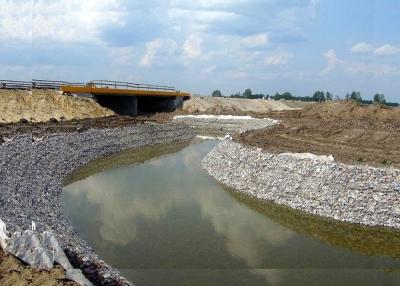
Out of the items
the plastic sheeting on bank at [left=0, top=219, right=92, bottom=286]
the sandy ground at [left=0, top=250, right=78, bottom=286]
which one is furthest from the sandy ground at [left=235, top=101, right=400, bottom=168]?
the sandy ground at [left=0, top=250, right=78, bottom=286]

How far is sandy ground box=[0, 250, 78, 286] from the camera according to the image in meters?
9.83

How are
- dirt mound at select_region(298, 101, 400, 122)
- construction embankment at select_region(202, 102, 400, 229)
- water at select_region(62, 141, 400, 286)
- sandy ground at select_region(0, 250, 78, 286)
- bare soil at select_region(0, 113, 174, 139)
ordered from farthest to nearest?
dirt mound at select_region(298, 101, 400, 122), bare soil at select_region(0, 113, 174, 139), construction embankment at select_region(202, 102, 400, 229), water at select_region(62, 141, 400, 286), sandy ground at select_region(0, 250, 78, 286)

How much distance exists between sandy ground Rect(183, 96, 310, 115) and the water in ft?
137

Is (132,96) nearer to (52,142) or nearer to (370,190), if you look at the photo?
(52,142)

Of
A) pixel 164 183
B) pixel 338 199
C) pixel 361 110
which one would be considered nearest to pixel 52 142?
pixel 164 183

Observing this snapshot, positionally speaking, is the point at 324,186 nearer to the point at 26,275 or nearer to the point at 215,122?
the point at 26,275

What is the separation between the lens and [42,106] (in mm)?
44281

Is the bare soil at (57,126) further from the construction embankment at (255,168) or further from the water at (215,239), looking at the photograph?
the water at (215,239)

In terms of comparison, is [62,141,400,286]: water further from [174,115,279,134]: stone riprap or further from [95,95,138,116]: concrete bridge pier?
[174,115,279,134]: stone riprap

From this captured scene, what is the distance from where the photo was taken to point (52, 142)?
3052 centimetres

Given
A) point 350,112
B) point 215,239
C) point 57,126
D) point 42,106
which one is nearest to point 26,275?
point 215,239

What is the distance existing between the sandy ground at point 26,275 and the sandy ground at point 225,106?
54.8 meters

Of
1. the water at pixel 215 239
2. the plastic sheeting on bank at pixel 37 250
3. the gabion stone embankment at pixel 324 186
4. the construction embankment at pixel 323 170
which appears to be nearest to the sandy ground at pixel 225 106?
the construction embankment at pixel 323 170

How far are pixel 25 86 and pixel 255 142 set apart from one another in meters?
28.0
